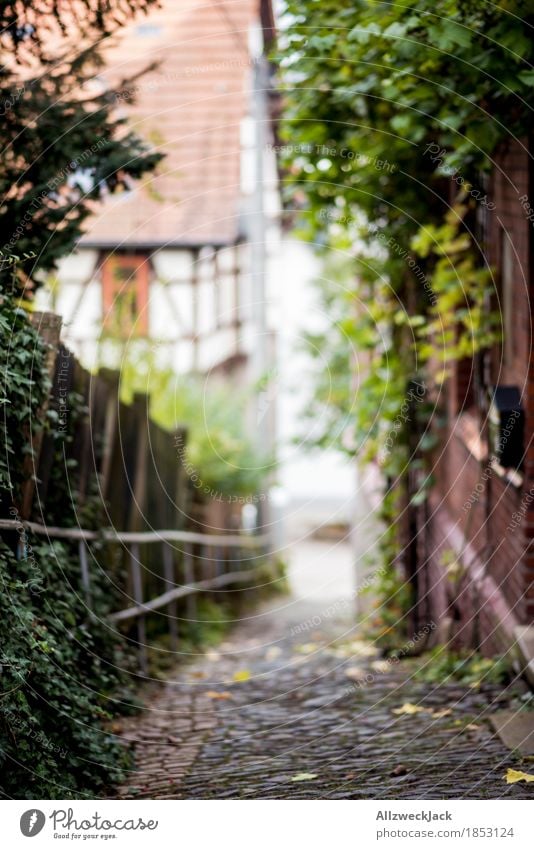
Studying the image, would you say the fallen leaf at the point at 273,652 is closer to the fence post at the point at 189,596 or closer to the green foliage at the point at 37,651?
the fence post at the point at 189,596

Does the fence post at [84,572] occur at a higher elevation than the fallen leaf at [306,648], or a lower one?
lower

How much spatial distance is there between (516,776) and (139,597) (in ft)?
9.51

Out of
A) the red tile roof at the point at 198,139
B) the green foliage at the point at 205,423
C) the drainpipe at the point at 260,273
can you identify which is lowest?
the green foliage at the point at 205,423

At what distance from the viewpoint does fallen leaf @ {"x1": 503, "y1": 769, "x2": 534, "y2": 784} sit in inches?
140

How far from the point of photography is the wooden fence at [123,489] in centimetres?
420

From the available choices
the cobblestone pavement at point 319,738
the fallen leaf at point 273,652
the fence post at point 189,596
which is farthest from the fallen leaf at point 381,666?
the fence post at point 189,596

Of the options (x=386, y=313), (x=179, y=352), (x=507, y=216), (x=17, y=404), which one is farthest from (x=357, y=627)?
(x=179, y=352)

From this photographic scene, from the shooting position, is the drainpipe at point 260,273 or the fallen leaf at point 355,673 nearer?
the fallen leaf at point 355,673

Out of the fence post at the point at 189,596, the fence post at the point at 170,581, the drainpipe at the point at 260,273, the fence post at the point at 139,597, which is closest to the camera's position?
the fence post at the point at 139,597

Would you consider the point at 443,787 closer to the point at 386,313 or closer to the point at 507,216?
the point at 507,216

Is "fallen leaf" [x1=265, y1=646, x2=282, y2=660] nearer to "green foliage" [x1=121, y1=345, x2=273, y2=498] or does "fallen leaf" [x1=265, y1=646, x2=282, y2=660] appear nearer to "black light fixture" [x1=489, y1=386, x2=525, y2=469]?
"green foliage" [x1=121, y1=345, x2=273, y2=498]

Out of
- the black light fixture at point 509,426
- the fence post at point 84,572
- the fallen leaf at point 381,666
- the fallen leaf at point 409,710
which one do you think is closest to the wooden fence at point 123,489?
the fence post at point 84,572

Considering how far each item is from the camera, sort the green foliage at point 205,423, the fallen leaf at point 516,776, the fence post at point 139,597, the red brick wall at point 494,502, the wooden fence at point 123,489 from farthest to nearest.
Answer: the green foliage at point 205,423 → the fence post at point 139,597 → the red brick wall at point 494,502 → the wooden fence at point 123,489 → the fallen leaf at point 516,776

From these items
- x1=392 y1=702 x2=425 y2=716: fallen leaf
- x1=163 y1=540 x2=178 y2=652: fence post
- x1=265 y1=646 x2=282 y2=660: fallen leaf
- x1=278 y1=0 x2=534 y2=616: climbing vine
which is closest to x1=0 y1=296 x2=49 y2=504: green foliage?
x1=278 y1=0 x2=534 y2=616: climbing vine
